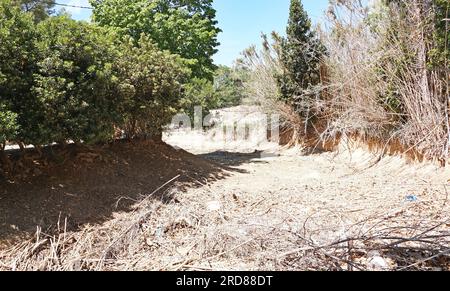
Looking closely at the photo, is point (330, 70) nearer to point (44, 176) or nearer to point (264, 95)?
point (264, 95)

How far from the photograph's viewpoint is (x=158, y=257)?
326cm

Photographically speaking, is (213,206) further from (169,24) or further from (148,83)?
(169,24)

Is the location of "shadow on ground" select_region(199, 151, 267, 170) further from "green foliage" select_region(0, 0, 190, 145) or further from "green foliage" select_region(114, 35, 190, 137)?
"green foliage" select_region(0, 0, 190, 145)

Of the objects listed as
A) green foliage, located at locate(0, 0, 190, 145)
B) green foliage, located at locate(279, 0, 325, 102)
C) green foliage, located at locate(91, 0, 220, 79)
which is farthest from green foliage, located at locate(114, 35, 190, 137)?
green foliage, located at locate(279, 0, 325, 102)

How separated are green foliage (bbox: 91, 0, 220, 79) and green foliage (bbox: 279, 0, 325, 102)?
2.40 metres

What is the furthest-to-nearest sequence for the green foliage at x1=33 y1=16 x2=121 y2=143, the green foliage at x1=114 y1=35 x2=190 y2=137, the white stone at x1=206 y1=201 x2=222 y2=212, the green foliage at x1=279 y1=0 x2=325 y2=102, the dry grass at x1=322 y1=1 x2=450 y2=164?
the green foliage at x1=279 y1=0 x2=325 y2=102, the green foliage at x1=114 y1=35 x2=190 y2=137, the dry grass at x1=322 y1=1 x2=450 y2=164, the white stone at x1=206 y1=201 x2=222 y2=212, the green foliage at x1=33 y1=16 x2=121 y2=143

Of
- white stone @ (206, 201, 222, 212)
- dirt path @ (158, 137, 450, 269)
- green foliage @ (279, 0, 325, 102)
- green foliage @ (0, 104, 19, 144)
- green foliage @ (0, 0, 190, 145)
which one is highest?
green foliage @ (279, 0, 325, 102)

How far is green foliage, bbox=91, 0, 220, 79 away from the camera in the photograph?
923 centimetres

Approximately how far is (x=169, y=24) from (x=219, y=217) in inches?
266

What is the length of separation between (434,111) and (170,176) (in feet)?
15.0

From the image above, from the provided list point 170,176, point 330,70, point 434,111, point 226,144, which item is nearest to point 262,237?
point 170,176

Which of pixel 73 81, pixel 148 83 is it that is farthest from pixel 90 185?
pixel 148 83

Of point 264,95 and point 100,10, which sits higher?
point 100,10

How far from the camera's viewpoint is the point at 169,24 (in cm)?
927
